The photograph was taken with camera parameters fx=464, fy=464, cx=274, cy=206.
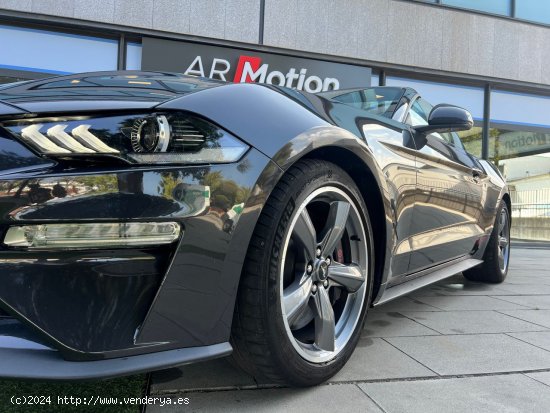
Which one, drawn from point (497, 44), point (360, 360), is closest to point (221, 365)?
point (360, 360)

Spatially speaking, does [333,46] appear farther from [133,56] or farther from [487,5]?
[487,5]

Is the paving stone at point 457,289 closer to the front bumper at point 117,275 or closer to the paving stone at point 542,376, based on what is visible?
the paving stone at point 542,376

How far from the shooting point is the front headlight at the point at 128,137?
50.6 inches

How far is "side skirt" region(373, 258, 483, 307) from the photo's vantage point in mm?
2416

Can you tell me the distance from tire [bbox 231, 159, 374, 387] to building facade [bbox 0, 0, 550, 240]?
6.41 metres

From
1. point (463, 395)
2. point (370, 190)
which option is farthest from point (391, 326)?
point (370, 190)

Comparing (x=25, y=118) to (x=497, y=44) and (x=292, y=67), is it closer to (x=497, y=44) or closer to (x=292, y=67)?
(x=292, y=67)

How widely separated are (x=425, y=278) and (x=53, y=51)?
6.73m

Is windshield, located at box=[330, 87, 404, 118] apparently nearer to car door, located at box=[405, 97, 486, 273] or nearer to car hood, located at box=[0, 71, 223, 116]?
car door, located at box=[405, 97, 486, 273]

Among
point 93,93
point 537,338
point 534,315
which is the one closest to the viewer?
point 93,93

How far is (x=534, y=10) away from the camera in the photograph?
9.66 m

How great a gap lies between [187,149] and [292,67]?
721 centimetres

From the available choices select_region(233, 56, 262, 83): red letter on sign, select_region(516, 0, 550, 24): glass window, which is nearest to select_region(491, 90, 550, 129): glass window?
select_region(516, 0, 550, 24): glass window

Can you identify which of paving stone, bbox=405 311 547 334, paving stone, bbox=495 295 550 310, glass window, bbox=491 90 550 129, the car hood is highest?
glass window, bbox=491 90 550 129
